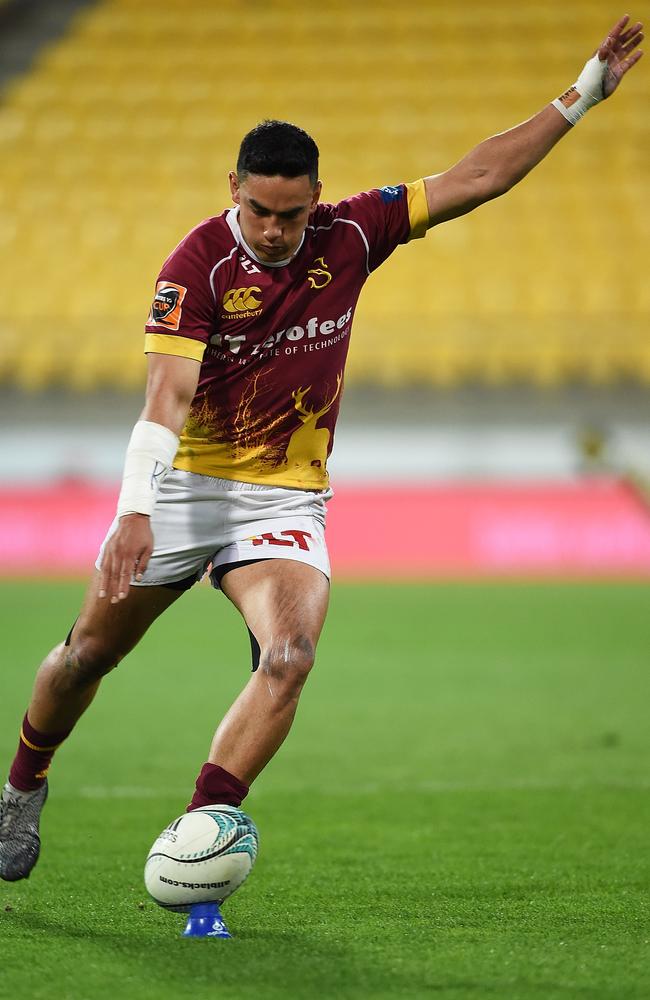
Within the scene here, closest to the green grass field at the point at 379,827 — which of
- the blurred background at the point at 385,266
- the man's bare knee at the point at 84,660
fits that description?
the man's bare knee at the point at 84,660

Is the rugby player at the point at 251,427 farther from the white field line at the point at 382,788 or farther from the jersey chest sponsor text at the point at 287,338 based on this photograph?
the white field line at the point at 382,788

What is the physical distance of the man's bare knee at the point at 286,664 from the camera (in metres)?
3.84

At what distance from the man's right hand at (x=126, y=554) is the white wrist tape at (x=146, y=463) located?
5 cm

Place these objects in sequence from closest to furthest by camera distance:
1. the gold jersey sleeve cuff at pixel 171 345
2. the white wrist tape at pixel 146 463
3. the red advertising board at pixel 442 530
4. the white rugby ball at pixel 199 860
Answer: the white rugby ball at pixel 199 860, the white wrist tape at pixel 146 463, the gold jersey sleeve cuff at pixel 171 345, the red advertising board at pixel 442 530

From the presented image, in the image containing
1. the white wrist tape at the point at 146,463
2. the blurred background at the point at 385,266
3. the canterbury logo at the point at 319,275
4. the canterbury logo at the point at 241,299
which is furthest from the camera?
the blurred background at the point at 385,266

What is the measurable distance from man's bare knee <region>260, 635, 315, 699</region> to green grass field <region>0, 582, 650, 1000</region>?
0.69 meters

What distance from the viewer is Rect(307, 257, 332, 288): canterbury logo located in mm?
4207

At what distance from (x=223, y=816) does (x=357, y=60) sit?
22919mm

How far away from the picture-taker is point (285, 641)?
3859 millimetres

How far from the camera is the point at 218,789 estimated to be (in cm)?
380

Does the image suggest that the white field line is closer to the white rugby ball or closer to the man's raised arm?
the white rugby ball

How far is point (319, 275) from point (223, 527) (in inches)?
32.4

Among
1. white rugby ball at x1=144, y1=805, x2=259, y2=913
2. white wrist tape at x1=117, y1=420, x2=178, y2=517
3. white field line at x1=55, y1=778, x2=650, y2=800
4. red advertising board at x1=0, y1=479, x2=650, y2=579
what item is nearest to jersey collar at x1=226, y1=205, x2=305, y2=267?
white wrist tape at x1=117, y1=420, x2=178, y2=517

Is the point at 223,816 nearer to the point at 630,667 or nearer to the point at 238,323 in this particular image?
the point at 238,323
